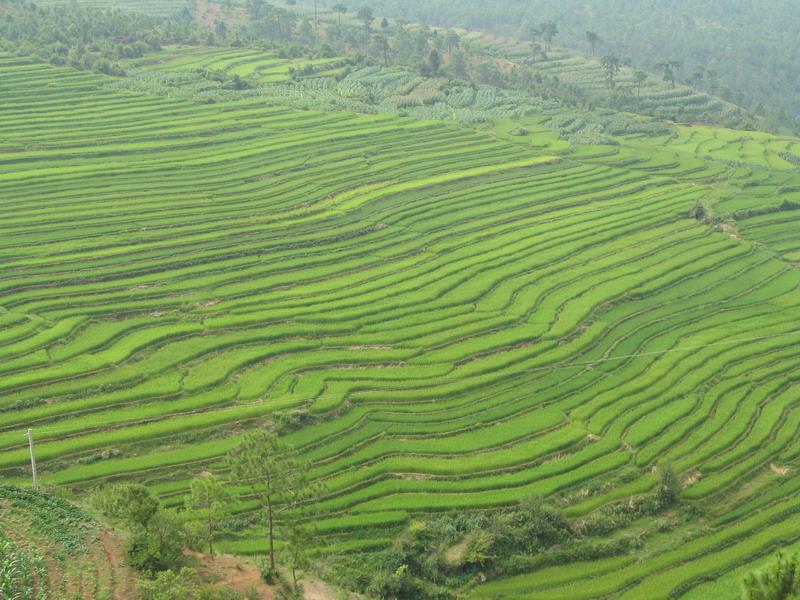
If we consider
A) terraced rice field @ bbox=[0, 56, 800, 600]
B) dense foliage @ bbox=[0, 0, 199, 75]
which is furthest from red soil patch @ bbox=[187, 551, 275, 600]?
dense foliage @ bbox=[0, 0, 199, 75]

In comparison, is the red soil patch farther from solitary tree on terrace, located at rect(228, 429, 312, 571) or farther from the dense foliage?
the dense foliage

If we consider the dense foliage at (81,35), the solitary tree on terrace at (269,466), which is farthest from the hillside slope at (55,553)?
the dense foliage at (81,35)

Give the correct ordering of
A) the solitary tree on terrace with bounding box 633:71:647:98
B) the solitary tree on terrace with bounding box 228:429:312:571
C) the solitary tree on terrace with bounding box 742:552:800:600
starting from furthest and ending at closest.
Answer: the solitary tree on terrace with bounding box 633:71:647:98
the solitary tree on terrace with bounding box 228:429:312:571
the solitary tree on terrace with bounding box 742:552:800:600

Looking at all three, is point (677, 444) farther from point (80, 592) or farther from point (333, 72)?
→ point (333, 72)

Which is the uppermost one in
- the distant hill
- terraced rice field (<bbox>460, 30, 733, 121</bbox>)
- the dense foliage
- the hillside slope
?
the dense foliage

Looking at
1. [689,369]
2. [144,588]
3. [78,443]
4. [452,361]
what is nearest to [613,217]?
[689,369]

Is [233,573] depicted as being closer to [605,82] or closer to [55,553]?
[55,553]

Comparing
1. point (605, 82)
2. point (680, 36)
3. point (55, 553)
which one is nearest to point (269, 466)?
point (55, 553)

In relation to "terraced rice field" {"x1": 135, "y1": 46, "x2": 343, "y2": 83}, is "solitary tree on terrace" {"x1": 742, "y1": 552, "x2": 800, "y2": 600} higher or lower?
higher
